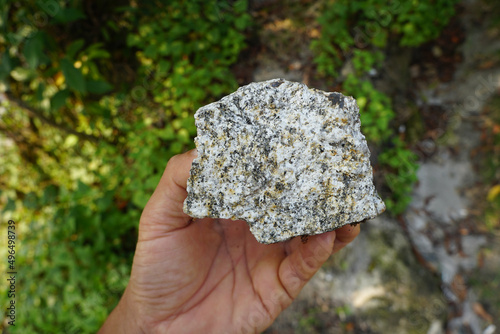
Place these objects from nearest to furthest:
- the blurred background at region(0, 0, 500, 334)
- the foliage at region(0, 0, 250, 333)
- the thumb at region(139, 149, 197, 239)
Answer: the thumb at region(139, 149, 197, 239), the foliage at region(0, 0, 250, 333), the blurred background at region(0, 0, 500, 334)

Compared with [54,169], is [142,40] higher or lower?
higher

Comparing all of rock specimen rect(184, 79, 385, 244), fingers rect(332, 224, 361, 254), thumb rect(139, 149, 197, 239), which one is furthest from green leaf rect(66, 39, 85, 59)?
fingers rect(332, 224, 361, 254)

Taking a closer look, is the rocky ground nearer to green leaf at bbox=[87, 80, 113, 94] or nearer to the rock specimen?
green leaf at bbox=[87, 80, 113, 94]

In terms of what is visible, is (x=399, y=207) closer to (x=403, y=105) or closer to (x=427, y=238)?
(x=427, y=238)

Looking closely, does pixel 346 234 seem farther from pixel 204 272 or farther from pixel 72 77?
pixel 72 77

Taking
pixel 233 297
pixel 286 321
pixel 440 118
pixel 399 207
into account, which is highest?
pixel 440 118

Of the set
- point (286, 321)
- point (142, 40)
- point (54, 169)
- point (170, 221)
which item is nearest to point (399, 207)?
point (286, 321)

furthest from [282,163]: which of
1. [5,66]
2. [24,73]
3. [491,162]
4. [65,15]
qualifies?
[491,162]

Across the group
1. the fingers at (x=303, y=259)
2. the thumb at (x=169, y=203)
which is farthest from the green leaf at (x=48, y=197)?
the fingers at (x=303, y=259)

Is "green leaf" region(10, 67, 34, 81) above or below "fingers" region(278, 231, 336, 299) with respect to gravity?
above
